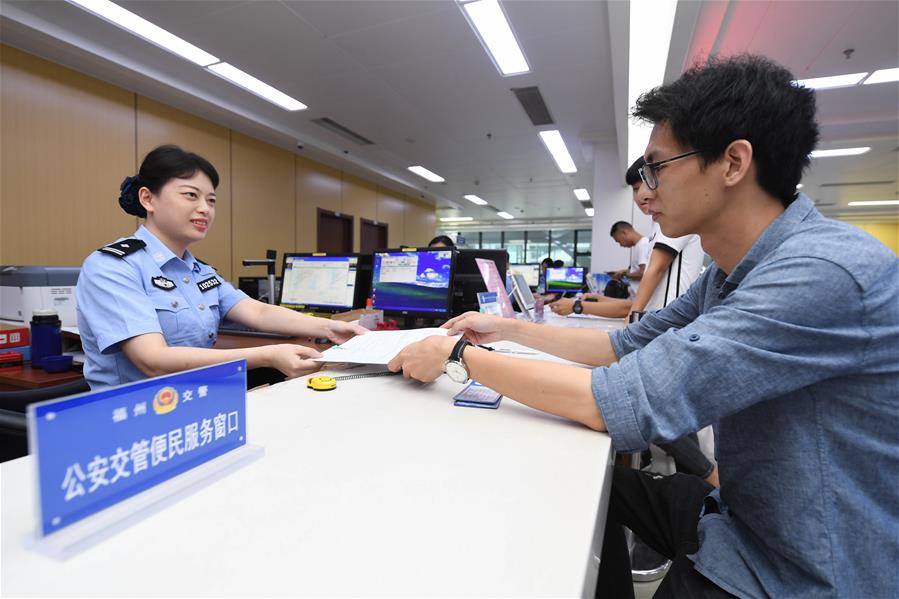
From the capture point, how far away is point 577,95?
467 centimetres

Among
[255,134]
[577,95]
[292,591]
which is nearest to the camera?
[292,591]

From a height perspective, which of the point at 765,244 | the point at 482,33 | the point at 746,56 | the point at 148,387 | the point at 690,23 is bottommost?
the point at 148,387

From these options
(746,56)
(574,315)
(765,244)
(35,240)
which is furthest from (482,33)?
(35,240)

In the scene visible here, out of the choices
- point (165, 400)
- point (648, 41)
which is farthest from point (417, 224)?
point (165, 400)

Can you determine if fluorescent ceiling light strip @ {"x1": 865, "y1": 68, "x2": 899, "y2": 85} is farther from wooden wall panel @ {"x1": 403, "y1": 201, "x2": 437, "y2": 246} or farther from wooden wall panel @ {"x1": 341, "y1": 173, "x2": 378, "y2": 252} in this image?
wooden wall panel @ {"x1": 403, "y1": 201, "x2": 437, "y2": 246}

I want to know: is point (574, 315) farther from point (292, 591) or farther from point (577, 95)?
point (577, 95)

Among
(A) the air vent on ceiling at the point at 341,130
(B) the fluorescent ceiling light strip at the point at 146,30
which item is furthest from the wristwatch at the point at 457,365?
(A) the air vent on ceiling at the point at 341,130

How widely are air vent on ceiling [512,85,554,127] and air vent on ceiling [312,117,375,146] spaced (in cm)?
239

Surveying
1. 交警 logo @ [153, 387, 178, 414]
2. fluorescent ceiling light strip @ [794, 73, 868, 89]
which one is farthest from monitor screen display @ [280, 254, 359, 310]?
fluorescent ceiling light strip @ [794, 73, 868, 89]

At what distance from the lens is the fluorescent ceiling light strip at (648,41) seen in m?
2.79

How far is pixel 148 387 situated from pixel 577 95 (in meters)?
5.03

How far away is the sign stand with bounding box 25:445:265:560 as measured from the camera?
17.3 inches

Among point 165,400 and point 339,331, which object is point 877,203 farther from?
point 165,400

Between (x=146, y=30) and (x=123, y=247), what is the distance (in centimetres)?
356
